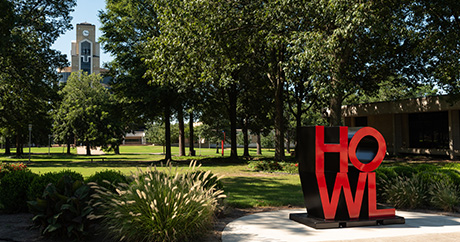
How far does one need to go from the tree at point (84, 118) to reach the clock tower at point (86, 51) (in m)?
95.3

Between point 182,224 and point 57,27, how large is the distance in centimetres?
2978

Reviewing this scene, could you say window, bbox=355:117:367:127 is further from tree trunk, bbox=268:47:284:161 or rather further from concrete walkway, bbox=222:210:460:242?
concrete walkway, bbox=222:210:460:242

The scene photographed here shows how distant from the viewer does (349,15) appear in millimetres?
14617

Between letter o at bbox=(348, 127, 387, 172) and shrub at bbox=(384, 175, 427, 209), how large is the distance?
295 centimetres

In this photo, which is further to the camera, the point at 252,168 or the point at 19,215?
the point at 252,168

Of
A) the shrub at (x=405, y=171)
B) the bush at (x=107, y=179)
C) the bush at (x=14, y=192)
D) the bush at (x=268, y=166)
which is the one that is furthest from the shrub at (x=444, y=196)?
the bush at (x=268, y=166)

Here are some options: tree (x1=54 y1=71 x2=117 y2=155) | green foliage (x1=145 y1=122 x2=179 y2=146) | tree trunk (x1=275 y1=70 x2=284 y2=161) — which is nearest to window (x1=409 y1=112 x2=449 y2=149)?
tree trunk (x1=275 y1=70 x2=284 y2=161)

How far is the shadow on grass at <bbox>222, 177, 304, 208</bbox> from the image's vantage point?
34.8 ft

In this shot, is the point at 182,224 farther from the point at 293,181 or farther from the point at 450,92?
the point at 450,92

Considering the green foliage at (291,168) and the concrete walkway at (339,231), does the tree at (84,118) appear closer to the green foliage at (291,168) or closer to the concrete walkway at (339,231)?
the green foliage at (291,168)

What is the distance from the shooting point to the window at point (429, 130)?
113 feet

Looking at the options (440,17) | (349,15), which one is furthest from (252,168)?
(440,17)

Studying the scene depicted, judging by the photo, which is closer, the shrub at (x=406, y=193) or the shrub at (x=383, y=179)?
the shrub at (x=406, y=193)

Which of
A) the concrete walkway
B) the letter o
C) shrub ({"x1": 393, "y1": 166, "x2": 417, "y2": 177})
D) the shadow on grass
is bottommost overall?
the shadow on grass
